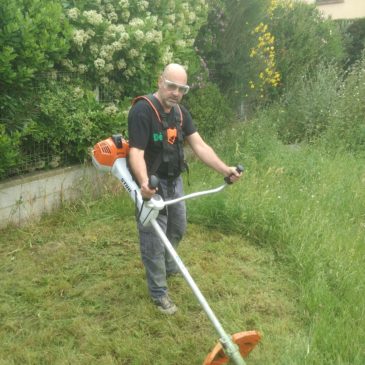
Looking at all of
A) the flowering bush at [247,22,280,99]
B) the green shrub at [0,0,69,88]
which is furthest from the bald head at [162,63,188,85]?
the flowering bush at [247,22,280,99]

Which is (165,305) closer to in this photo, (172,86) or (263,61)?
(172,86)

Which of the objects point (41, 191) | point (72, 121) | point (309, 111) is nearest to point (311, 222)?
point (72, 121)

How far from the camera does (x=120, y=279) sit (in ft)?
12.5

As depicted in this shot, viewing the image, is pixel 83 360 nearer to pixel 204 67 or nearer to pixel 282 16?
pixel 204 67

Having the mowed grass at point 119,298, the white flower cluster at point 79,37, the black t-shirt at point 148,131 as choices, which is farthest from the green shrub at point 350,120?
the black t-shirt at point 148,131

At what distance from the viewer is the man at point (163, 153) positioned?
302 centimetres

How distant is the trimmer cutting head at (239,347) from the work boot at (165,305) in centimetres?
70

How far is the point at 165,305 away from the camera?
3.35 meters

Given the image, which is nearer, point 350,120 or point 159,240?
point 159,240

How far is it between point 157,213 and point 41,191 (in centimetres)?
239

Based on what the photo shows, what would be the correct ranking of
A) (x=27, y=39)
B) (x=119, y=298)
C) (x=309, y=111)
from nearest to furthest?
(x=119, y=298) < (x=27, y=39) < (x=309, y=111)

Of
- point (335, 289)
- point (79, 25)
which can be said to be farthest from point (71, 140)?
point (335, 289)

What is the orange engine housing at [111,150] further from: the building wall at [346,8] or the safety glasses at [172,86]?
the building wall at [346,8]

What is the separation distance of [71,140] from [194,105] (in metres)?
2.39
